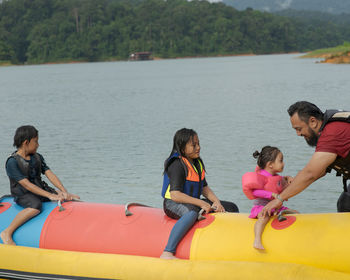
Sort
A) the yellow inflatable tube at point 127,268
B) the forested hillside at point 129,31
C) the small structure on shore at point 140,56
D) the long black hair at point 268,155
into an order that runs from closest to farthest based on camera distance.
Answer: the yellow inflatable tube at point 127,268, the long black hair at point 268,155, the small structure on shore at point 140,56, the forested hillside at point 129,31

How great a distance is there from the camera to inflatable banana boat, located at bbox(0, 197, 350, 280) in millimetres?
3067

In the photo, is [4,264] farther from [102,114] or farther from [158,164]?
[102,114]

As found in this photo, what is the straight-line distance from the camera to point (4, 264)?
3.49 metres

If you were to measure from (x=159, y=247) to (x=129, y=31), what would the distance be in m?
74.1

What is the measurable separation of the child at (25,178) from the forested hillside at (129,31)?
6589 cm

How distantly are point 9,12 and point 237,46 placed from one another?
3147 cm

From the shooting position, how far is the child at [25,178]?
3.82 meters

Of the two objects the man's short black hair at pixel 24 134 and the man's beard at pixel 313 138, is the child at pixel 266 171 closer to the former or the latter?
the man's beard at pixel 313 138

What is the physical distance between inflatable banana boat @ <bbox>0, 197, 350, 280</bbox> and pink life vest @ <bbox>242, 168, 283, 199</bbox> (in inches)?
7.3

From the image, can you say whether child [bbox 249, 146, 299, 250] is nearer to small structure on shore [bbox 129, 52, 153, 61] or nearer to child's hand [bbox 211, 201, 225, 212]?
child's hand [bbox 211, 201, 225, 212]

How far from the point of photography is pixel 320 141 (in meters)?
3.04

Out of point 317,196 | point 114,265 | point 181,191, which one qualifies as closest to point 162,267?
point 114,265

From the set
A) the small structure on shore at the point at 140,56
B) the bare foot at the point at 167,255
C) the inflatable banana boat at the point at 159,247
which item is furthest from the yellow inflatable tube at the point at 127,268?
the small structure on shore at the point at 140,56

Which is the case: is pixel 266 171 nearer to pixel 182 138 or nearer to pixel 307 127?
pixel 307 127
